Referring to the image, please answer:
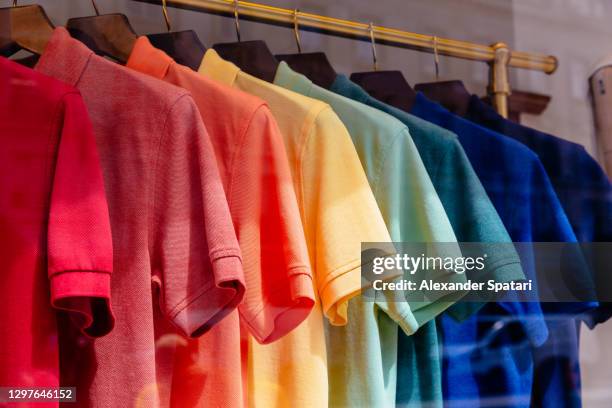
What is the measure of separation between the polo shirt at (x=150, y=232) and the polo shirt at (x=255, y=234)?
0.15ft

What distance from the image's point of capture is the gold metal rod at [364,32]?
3.50 ft

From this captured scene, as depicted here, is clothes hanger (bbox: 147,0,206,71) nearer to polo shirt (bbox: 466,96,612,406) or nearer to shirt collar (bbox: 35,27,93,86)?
shirt collar (bbox: 35,27,93,86)

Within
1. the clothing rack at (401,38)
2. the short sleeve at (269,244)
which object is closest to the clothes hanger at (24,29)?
the clothing rack at (401,38)

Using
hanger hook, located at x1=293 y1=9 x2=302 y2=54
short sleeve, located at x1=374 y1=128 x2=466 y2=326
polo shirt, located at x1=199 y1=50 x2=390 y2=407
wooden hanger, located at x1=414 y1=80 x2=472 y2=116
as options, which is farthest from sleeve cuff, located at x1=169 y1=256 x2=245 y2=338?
wooden hanger, located at x1=414 y1=80 x2=472 y2=116

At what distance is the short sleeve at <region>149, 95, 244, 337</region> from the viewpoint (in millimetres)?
815

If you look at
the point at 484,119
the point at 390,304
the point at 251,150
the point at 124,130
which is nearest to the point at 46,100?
the point at 124,130

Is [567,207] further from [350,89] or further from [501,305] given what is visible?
[350,89]

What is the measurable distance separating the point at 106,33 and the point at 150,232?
0.99ft

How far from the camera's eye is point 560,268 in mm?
1063

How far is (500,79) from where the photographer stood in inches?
50.5

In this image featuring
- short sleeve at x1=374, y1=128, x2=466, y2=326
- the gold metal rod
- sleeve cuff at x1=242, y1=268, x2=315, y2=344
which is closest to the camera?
sleeve cuff at x1=242, y1=268, x2=315, y2=344

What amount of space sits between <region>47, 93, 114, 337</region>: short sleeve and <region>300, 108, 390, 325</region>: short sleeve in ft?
0.80

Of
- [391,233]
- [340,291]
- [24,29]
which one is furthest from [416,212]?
[24,29]

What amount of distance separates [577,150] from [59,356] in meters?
0.78
